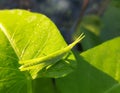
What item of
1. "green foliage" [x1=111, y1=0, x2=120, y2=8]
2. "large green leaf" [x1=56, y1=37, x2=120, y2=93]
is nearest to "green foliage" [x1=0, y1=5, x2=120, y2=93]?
"large green leaf" [x1=56, y1=37, x2=120, y2=93]

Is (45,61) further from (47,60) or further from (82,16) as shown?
(82,16)

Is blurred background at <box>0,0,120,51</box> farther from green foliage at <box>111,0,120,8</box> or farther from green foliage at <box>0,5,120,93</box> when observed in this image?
green foliage at <box>0,5,120,93</box>

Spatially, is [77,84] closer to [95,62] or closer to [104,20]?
[95,62]

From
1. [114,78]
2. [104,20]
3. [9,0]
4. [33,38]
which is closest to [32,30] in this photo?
[33,38]

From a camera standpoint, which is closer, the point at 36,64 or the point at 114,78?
the point at 36,64

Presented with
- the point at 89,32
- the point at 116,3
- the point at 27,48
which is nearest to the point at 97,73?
the point at 27,48

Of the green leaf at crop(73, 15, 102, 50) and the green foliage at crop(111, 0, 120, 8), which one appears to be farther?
the green foliage at crop(111, 0, 120, 8)

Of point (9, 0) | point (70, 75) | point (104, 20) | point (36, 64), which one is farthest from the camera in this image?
point (9, 0)
